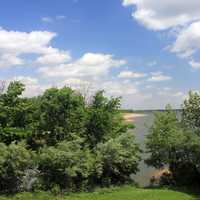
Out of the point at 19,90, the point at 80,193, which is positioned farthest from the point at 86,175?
the point at 19,90

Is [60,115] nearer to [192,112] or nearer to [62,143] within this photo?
[62,143]

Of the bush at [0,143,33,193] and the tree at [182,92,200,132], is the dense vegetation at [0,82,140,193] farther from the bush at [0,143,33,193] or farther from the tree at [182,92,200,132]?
the tree at [182,92,200,132]

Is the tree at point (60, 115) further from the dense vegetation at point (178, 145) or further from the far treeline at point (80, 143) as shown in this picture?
the dense vegetation at point (178, 145)

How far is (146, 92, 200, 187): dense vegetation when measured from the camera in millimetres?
35438

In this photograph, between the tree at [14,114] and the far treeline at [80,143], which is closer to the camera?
the far treeline at [80,143]

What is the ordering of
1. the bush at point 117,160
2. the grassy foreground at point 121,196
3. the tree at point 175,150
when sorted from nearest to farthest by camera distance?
the grassy foreground at point 121,196 < the tree at point 175,150 < the bush at point 117,160

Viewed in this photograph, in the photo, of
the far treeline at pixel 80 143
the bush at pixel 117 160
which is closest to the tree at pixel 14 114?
the far treeline at pixel 80 143

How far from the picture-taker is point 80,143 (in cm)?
3747

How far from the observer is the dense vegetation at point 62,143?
33750mm

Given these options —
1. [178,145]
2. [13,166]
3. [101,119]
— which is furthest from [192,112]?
[13,166]

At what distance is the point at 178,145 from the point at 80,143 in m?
8.29

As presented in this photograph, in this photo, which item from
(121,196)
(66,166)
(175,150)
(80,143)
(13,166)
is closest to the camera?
(121,196)

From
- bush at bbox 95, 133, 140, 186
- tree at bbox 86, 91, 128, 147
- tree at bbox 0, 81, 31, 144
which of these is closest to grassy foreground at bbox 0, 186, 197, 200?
bush at bbox 95, 133, 140, 186

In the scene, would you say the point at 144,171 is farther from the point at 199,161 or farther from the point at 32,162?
the point at 32,162
